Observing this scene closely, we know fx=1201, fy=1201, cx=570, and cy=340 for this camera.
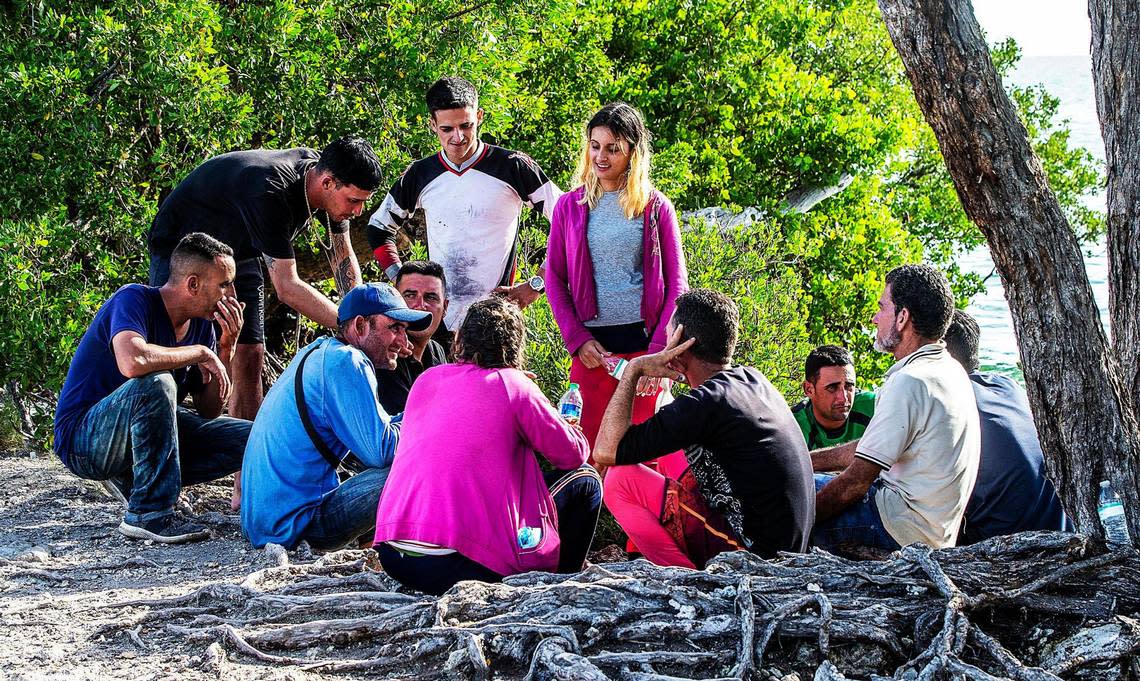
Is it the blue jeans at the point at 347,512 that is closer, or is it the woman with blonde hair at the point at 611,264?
the blue jeans at the point at 347,512

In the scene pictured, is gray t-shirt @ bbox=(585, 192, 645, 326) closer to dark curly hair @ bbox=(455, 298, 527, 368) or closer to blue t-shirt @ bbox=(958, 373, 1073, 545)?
dark curly hair @ bbox=(455, 298, 527, 368)

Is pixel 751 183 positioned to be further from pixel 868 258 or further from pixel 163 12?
pixel 163 12

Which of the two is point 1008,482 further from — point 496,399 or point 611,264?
point 496,399

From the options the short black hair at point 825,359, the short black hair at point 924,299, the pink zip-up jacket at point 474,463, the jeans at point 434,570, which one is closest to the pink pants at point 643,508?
the pink zip-up jacket at point 474,463

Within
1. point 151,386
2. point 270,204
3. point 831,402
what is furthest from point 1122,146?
point 151,386

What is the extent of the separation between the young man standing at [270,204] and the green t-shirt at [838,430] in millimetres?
2426

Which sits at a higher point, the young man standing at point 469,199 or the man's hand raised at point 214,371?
the young man standing at point 469,199

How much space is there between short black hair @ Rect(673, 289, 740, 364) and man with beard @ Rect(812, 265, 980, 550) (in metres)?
0.66

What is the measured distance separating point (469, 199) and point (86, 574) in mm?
2509

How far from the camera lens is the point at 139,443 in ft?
17.5

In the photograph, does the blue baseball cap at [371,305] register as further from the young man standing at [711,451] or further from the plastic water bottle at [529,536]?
the plastic water bottle at [529,536]

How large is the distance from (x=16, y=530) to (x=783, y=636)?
3.88m

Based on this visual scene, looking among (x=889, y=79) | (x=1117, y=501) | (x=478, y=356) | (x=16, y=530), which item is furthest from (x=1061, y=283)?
(x=889, y=79)

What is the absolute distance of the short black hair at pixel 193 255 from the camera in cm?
544
